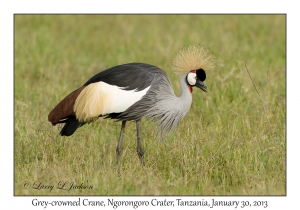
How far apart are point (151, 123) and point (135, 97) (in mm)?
860

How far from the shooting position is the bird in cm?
475

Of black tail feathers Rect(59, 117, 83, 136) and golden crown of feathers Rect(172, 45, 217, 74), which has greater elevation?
golden crown of feathers Rect(172, 45, 217, 74)

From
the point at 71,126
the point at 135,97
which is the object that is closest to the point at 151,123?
the point at 135,97

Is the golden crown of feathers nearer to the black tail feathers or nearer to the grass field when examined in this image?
the grass field

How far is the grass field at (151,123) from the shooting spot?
433 cm

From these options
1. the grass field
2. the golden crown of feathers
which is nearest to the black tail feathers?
the grass field

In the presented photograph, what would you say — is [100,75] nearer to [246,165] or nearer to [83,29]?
[246,165]

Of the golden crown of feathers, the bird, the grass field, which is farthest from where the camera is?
the golden crown of feathers

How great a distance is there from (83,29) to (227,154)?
5.40m

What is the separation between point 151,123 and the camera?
5.56m

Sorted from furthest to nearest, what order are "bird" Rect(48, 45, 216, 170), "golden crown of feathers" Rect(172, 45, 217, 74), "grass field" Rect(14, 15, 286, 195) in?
1. "golden crown of feathers" Rect(172, 45, 217, 74)
2. "bird" Rect(48, 45, 216, 170)
3. "grass field" Rect(14, 15, 286, 195)

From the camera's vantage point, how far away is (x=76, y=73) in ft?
24.8

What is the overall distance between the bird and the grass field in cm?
24

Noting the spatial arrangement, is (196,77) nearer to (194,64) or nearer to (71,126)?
(194,64)
